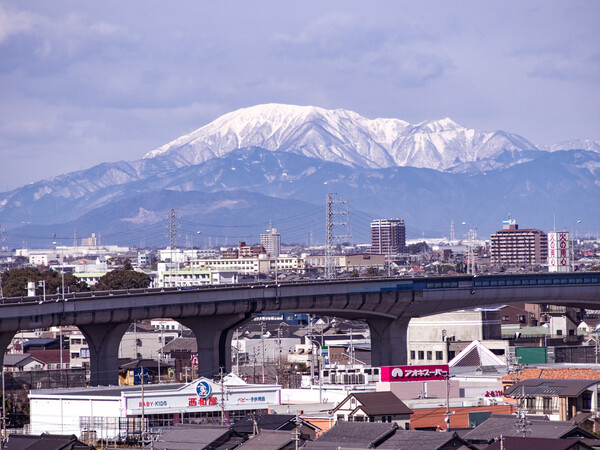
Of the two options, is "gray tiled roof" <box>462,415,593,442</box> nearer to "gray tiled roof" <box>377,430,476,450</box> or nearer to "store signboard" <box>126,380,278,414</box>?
"gray tiled roof" <box>377,430,476,450</box>

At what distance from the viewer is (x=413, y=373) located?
76375 millimetres

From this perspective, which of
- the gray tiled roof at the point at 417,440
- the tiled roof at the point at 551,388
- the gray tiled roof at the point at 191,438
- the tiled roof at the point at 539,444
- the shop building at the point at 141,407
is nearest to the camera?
the tiled roof at the point at 539,444

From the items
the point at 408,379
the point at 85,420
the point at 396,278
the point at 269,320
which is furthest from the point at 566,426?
the point at 269,320

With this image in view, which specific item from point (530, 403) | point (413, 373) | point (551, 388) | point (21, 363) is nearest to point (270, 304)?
point (21, 363)

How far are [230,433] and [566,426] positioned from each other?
15.5 meters

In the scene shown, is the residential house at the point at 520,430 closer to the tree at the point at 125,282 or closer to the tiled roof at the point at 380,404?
the tiled roof at the point at 380,404

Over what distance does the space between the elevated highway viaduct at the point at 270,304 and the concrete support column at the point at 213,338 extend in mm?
89

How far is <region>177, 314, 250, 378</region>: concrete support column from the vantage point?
4094 inches

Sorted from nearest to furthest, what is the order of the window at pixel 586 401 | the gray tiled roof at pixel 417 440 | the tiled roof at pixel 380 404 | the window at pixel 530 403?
the gray tiled roof at pixel 417 440
the tiled roof at pixel 380 404
the window at pixel 586 401
the window at pixel 530 403

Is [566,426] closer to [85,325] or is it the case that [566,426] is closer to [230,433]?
[230,433]

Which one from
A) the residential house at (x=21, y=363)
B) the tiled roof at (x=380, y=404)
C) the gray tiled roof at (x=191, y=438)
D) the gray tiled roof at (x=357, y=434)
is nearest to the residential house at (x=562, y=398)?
the tiled roof at (x=380, y=404)

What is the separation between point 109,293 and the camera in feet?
341

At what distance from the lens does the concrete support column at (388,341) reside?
382ft

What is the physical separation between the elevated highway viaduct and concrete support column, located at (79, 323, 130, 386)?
0.08 m
